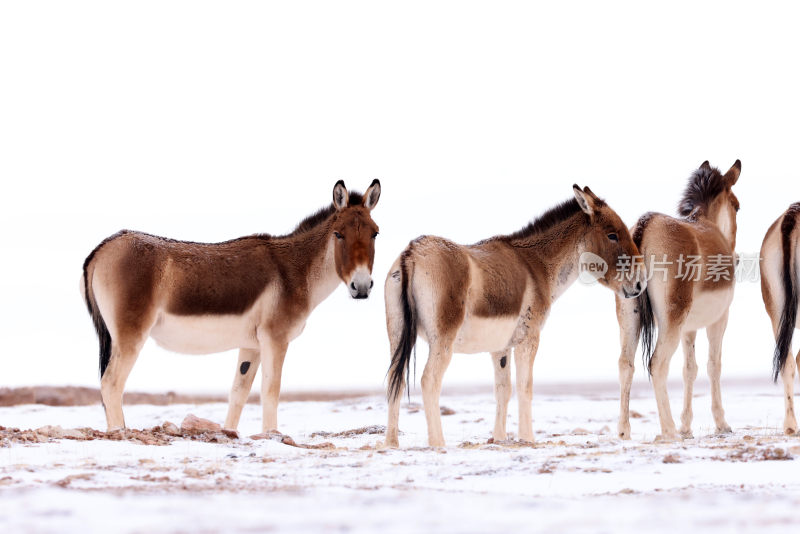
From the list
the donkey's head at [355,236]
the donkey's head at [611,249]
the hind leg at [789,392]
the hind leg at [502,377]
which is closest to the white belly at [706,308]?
the donkey's head at [611,249]

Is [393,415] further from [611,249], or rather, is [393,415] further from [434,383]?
[611,249]

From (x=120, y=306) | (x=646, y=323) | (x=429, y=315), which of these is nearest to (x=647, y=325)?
(x=646, y=323)

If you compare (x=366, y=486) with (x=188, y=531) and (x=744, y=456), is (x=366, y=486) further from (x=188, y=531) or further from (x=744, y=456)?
(x=744, y=456)

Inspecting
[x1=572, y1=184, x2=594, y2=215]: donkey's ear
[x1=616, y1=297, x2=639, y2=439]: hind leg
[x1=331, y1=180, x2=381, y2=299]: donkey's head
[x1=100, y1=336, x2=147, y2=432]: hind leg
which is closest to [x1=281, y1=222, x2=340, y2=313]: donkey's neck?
[x1=331, y1=180, x2=381, y2=299]: donkey's head

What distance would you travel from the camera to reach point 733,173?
14.8 metres

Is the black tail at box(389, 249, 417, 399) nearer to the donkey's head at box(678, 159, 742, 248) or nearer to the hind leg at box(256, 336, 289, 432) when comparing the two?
the hind leg at box(256, 336, 289, 432)

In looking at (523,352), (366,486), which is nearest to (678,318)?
(523,352)

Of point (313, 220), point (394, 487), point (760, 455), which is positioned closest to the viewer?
point (394, 487)

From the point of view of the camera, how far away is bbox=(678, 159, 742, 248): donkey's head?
1438 centimetres

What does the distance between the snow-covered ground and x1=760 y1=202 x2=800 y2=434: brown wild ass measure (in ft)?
4.81

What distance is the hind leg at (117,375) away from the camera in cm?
1114

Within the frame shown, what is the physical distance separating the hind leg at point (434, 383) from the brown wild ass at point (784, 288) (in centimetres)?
513

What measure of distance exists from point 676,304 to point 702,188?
11.4ft

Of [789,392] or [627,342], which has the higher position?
[627,342]
